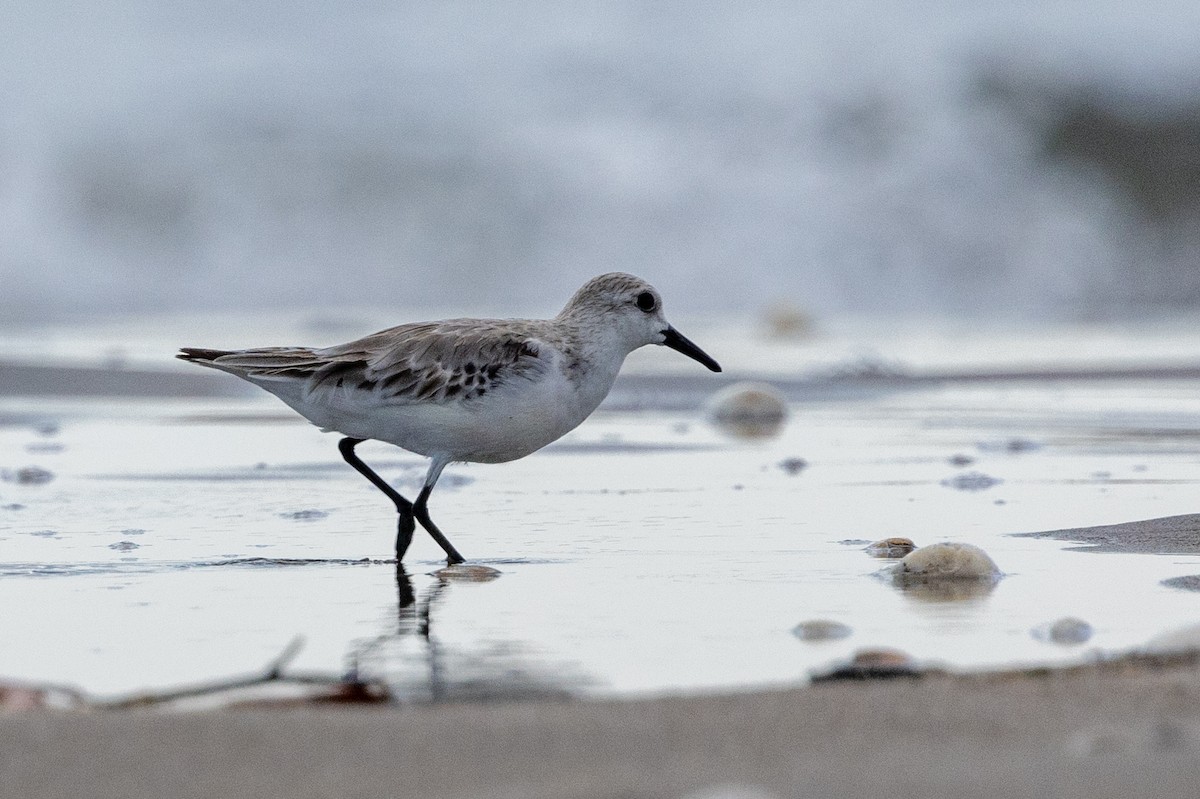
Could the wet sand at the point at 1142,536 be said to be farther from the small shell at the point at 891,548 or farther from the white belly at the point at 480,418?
the white belly at the point at 480,418

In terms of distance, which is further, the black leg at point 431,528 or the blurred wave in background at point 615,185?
the blurred wave in background at point 615,185

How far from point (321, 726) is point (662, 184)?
14.4 m

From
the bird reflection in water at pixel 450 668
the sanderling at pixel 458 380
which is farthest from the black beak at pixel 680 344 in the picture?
the bird reflection in water at pixel 450 668

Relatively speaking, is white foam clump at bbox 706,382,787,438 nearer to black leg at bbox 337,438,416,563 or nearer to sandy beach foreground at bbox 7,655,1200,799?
black leg at bbox 337,438,416,563

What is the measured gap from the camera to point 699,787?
88.3 inches

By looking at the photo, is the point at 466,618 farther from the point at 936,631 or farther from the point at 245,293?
the point at 245,293

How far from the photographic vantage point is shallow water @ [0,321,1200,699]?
332cm

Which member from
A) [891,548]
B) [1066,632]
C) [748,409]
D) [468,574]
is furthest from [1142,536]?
[748,409]

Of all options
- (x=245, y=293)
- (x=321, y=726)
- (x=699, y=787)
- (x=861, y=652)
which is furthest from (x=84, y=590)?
(x=245, y=293)

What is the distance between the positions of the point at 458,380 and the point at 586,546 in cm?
56

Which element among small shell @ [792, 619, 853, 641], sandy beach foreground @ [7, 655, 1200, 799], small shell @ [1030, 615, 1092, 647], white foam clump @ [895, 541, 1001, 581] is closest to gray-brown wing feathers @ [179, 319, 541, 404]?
white foam clump @ [895, 541, 1001, 581]

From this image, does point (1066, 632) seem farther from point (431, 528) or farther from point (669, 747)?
point (431, 528)

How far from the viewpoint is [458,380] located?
4.66 m

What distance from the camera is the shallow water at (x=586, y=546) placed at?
332 cm
